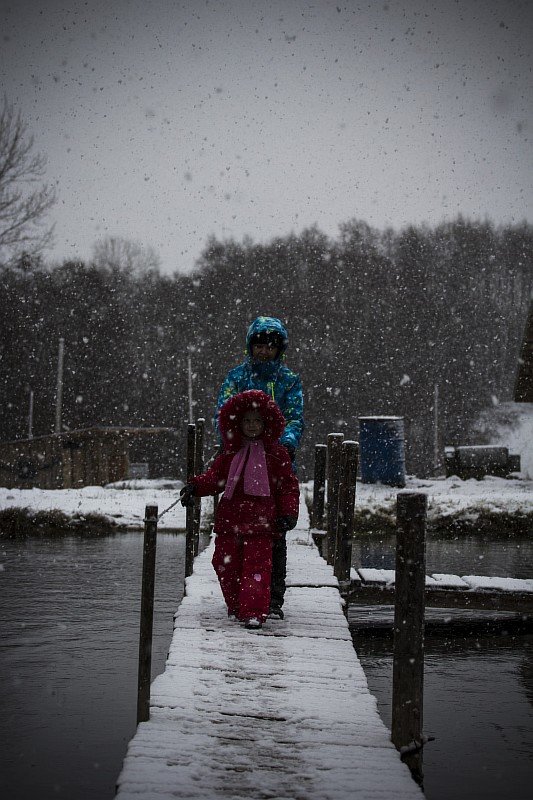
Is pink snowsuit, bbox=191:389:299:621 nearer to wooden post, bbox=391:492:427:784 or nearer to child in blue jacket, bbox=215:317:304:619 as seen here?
child in blue jacket, bbox=215:317:304:619

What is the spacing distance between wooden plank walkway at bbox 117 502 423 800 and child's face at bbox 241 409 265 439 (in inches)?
44.0

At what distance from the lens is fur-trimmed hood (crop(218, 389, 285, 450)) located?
4645 mm

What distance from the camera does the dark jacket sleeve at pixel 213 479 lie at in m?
4.66

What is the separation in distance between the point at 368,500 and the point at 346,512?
11.0 m

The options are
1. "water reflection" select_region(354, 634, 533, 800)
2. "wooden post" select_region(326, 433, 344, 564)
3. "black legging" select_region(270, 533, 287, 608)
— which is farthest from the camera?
"wooden post" select_region(326, 433, 344, 564)

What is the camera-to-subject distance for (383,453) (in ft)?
66.4

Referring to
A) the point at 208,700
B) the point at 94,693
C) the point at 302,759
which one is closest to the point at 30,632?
the point at 94,693

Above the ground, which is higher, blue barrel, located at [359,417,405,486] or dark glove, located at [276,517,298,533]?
blue barrel, located at [359,417,405,486]

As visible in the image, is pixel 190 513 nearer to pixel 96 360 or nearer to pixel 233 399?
pixel 233 399

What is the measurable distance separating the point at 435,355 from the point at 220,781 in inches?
1587

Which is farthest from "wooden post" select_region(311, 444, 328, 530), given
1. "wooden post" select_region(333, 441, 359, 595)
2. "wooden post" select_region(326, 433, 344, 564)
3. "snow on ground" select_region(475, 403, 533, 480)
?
"snow on ground" select_region(475, 403, 533, 480)

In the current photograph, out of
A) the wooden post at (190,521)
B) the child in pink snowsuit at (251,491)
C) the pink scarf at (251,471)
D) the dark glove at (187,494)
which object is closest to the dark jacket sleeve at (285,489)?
the child in pink snowsuit at (251,491)

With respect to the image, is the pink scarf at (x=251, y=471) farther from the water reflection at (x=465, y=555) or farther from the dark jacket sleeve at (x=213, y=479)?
the water reflection at (x=465, y=555)

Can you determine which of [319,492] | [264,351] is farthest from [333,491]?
[264,351]
